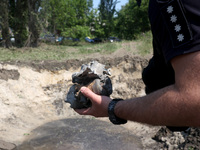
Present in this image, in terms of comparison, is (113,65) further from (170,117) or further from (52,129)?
(170,117)

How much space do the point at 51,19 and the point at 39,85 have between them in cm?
1406

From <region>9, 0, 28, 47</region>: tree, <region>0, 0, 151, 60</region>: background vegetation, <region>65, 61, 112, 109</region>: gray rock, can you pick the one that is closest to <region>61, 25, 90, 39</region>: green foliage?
<region>0, 0, 151, 60</region>: background vegetation

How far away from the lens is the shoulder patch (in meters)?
1.09

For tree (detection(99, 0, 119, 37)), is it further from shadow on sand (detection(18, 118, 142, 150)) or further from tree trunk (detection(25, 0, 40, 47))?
shadow on sand (detection(18, 118, 142, 150))

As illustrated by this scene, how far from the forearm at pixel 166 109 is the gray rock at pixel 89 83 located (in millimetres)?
1277

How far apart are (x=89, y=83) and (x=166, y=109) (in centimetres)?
182

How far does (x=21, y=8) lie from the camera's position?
60.0 feet

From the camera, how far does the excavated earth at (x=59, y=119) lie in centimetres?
617

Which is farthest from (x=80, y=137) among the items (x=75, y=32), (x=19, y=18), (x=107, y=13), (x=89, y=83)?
(x=107, y=13)

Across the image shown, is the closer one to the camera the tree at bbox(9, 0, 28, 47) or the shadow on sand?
the shadow on sand

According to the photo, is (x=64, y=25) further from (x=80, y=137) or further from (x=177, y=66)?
(x=177, y=66)

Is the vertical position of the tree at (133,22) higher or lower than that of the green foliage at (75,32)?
higher

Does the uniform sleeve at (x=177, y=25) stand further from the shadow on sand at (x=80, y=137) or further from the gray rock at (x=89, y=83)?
the shadow on sand at (x=80, y=137)

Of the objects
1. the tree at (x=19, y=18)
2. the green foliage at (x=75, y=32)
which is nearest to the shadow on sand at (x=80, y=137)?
the tree at (x=19, y=18)
